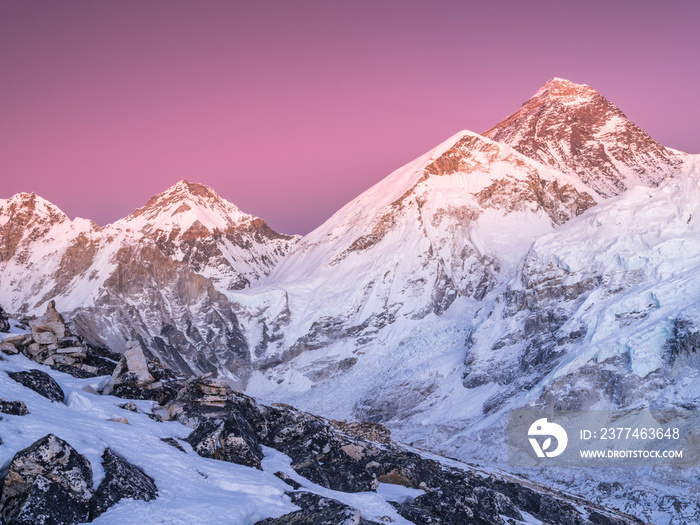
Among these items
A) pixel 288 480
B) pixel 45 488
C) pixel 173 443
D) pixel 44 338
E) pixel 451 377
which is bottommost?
pixel 288 480

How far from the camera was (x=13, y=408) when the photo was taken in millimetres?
18438

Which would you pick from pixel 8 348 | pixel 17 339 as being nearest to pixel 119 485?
pixel 8 348

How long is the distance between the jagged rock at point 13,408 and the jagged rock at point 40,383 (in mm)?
3420

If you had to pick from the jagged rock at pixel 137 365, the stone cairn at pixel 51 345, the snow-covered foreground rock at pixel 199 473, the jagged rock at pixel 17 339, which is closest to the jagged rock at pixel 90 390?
the snow-covered foreground rock at pixel 199 473

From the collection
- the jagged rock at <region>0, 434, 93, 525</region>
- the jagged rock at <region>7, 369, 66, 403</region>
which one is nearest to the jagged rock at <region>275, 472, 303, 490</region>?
the jagged rock at <region>0, 434, 93, 525</region>

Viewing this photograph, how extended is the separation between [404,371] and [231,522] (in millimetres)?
146131

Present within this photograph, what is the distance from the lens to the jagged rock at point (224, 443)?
2228cm

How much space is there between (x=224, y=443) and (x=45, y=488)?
8727 millimetres

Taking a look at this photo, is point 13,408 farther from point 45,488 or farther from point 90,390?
point 90,390

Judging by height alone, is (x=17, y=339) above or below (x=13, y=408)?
above

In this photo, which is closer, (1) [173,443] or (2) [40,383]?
(1) [173,443]

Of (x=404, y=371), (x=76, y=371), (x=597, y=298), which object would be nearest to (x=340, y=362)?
(x=404, y=371)

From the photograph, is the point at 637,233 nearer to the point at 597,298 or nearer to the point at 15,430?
the point at 597,298

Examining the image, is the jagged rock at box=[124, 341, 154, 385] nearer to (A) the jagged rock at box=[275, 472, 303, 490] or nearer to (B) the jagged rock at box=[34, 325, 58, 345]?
(B) the jagged rock at box=[34, 325, 58, 345]
